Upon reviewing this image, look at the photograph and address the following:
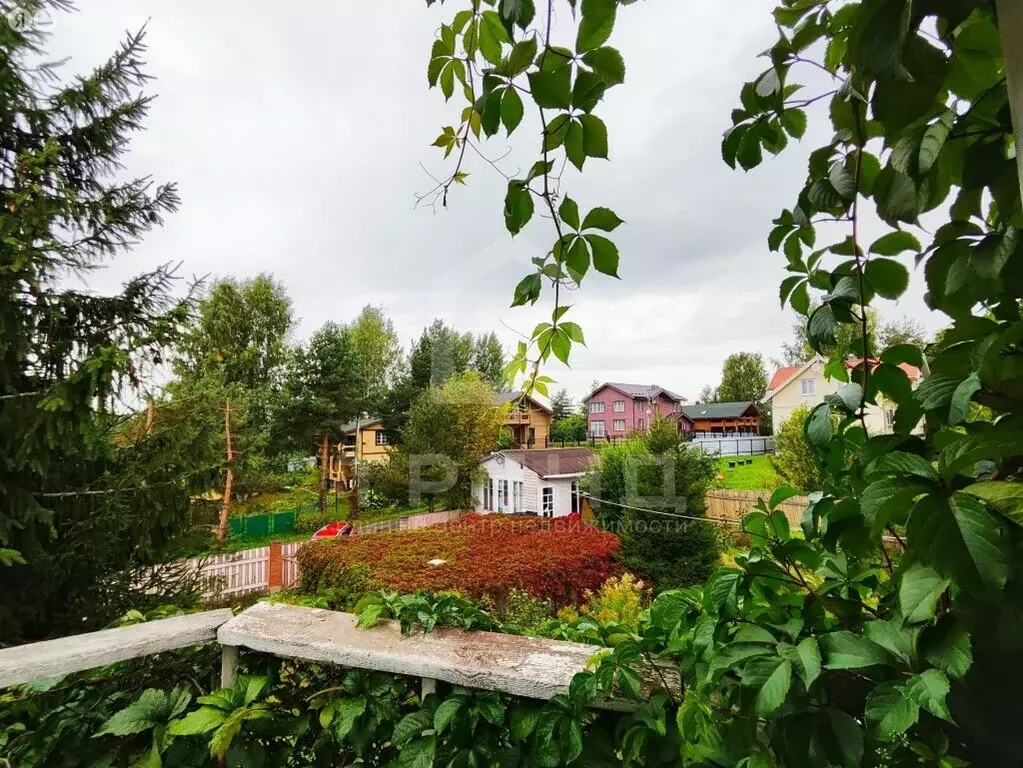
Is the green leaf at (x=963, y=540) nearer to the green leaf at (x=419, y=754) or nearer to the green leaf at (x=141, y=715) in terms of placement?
the green leaf at (x=419, y=754)

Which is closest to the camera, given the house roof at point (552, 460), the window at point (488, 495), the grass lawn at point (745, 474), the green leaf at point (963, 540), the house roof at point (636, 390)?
the green leaf at point (963, 540)

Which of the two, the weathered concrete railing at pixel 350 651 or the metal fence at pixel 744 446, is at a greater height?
the metal fence at pixel 744 446

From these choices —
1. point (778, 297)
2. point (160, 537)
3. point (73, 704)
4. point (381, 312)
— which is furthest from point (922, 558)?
point (381, 312)

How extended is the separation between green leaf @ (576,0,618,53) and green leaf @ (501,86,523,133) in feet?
0.16

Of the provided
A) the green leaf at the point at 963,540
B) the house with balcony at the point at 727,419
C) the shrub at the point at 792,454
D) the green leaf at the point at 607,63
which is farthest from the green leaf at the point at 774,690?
the house with balcony at the point at 727,419

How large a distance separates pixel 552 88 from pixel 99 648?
691mm

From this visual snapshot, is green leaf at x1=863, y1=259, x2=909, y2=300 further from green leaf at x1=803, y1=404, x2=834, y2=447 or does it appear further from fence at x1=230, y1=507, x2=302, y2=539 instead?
fence at x1=230, y1=507, x2=302, y2=539

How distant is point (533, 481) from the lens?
7.38 meters

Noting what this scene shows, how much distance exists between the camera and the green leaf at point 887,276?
0.31 meters

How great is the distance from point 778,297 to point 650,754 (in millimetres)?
397

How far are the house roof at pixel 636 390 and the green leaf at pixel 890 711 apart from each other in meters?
7.86

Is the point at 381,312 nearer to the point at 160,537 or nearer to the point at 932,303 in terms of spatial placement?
the point at 160,537

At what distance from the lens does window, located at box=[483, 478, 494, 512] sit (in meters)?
7.95

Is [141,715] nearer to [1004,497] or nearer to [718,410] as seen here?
[1004,497]
